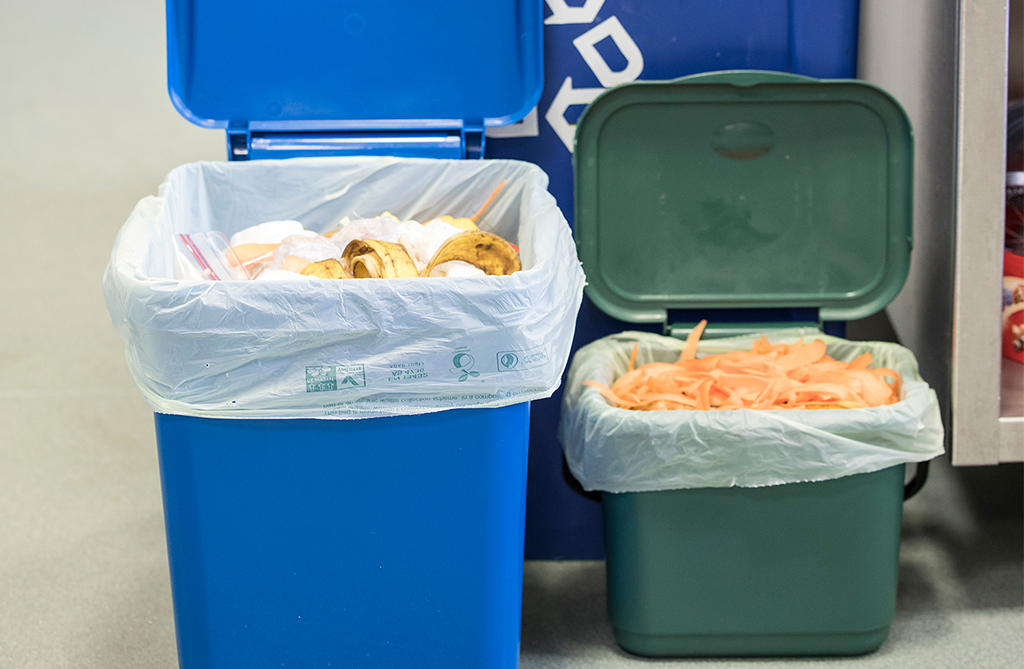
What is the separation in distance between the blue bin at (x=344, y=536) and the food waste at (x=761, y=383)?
336 mm

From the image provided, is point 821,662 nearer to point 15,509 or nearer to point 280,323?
point 280,323

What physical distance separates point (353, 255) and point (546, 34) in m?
0.57

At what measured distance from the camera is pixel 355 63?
4.56ft

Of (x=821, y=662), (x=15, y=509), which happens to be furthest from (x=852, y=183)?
A: (x=15, y=509)

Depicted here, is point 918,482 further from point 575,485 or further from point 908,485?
point 575,485

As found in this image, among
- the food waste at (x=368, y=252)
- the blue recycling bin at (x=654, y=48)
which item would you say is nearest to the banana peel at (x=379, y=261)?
the food waste at (x=368, y=252)

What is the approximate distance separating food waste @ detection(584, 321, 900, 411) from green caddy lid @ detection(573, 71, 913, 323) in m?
0.14

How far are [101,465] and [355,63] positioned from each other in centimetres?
121

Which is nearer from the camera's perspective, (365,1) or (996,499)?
(365,1)

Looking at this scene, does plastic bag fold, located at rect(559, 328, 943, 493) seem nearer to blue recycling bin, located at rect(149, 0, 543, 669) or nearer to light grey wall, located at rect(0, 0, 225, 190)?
blue recycling bin, located at rect(149, 0, 543, 669)

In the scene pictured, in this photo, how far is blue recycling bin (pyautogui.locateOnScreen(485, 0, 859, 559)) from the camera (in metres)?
1.41

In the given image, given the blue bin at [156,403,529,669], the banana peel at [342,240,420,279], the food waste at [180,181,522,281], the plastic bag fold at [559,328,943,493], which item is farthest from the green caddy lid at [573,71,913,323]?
the blue bin at [156,403,529,669]

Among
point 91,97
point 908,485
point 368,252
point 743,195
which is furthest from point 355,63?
point 91,97

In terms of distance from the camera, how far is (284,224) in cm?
129
